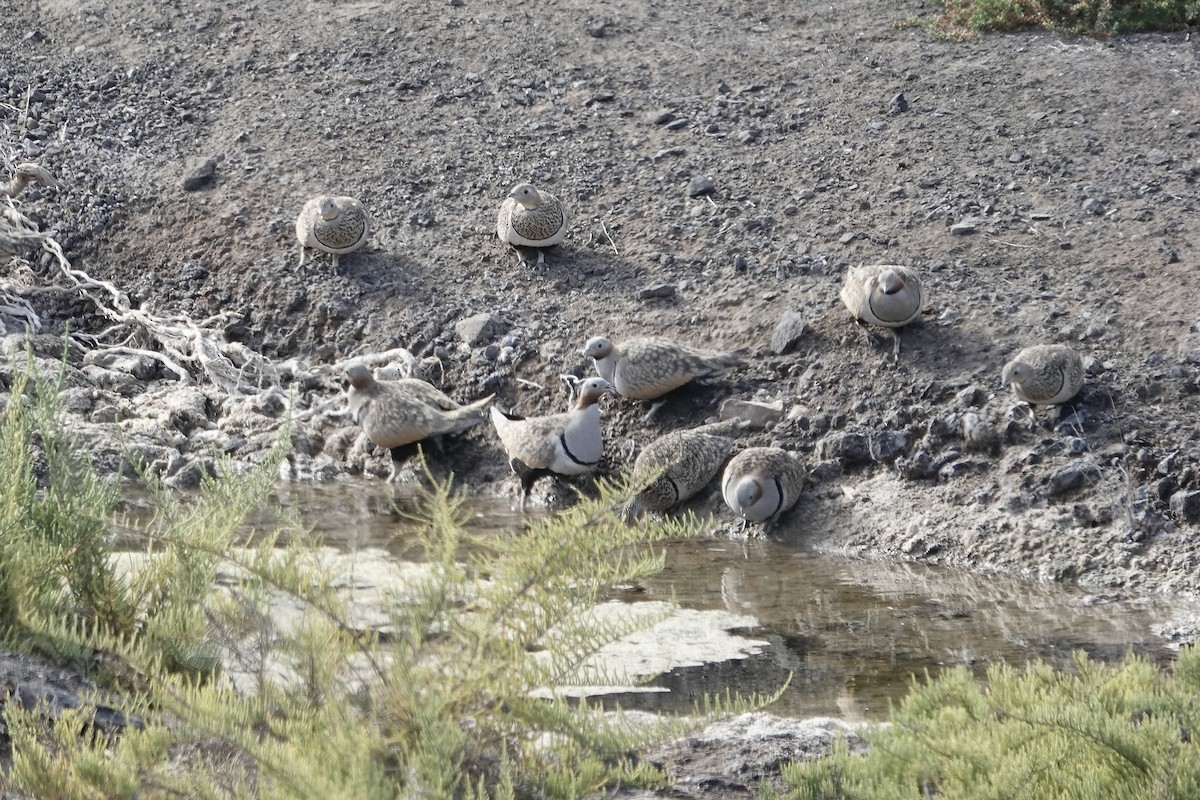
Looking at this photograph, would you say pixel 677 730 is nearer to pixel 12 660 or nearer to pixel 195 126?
pixel 12 660

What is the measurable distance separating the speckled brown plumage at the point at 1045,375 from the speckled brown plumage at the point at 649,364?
1.69m

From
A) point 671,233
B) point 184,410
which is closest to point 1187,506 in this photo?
point 671,233

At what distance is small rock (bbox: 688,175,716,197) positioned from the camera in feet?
32.2

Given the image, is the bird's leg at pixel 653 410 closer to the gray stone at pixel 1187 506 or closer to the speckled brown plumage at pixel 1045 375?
the speckled brown plumage at pixel 1045 375

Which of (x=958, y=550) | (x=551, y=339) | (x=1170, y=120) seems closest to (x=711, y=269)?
(x=551, y=339)

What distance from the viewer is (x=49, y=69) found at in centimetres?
1310

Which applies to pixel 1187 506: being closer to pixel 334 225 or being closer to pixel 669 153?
pixel 669 153

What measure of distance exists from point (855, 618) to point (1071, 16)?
8.02 metres

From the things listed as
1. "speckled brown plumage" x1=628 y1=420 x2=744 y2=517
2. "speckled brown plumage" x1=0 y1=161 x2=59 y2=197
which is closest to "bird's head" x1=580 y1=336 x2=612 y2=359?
"speckled brown plumage" x1=628 y1=420 x2=744 y2=517

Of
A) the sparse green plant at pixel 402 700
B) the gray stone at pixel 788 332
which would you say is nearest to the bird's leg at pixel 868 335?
the gray stone at pixel 788 332

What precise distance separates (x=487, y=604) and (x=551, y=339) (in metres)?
5.43

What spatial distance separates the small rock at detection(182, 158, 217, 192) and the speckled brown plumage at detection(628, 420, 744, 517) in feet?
18.1

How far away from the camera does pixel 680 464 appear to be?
7.16 meters

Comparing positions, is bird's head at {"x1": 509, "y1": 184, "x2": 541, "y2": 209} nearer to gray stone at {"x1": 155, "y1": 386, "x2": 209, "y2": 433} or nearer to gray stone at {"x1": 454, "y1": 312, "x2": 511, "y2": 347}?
gray stone at {"x1": 454, "y1": 312, "x2": 511, "y2": 347}
